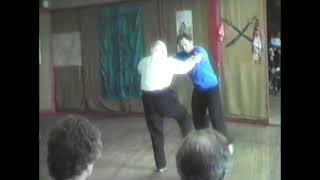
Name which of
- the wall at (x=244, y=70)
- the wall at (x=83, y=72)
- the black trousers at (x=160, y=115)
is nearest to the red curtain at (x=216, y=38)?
the wall at (x=244, y=70)

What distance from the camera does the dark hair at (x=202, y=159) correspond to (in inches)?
42.9

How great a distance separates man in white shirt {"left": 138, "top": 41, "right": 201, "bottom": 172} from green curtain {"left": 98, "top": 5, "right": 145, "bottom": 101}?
3 centimetres

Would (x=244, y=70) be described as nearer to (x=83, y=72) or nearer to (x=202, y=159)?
(x=202, y=159)

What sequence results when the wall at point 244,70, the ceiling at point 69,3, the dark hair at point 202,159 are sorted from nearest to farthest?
the dark hair at point 202,159
the wall at point 244,70
the ceiling at point 69,3

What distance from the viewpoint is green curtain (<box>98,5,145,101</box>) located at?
1368mm

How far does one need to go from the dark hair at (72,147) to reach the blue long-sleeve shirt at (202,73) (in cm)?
28

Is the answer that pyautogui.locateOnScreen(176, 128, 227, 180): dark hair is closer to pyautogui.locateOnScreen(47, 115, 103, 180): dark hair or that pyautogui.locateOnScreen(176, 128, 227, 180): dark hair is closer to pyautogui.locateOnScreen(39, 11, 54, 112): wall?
pyautogui.locateOnScreen(47, 115, 103, 180): dark hair

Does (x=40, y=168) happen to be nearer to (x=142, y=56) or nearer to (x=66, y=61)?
(x=66, y=61)

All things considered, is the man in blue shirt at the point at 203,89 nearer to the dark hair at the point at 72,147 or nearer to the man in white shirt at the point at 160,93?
the man in white shirt at the point at 160,93

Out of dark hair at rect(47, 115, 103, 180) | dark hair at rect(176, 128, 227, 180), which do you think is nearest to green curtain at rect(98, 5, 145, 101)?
dark hair at rect(47, 115, 103, 180)

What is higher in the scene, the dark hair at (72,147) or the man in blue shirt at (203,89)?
the man in blue shirt at (203,89)

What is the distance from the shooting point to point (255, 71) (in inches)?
50.9
